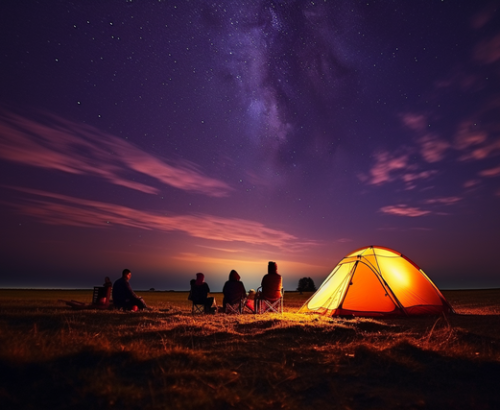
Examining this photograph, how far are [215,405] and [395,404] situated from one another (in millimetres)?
2023

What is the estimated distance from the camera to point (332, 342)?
6770 millimetres

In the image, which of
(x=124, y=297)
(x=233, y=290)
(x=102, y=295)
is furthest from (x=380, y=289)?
(x=102, y=295)

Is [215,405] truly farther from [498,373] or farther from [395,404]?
[498,373]

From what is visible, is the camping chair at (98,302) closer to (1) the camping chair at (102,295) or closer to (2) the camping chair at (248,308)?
(1) the camping chair at (102,295)

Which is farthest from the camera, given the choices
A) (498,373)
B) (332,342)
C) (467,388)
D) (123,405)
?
(332,342)

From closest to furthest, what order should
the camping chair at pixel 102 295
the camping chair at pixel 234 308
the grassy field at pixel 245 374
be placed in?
the grassy field at pixel 245 374, the camping chair at pixel 102 295, the camping chair at pixel 234 308

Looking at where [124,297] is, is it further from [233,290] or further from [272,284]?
[272,284]

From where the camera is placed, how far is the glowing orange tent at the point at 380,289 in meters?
13.2

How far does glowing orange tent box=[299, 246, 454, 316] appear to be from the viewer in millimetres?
13180

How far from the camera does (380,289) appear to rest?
1345cm

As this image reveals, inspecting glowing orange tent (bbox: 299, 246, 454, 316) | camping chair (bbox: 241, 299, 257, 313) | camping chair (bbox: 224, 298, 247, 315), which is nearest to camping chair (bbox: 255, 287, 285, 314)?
camping chair (bbox: 241, 299, 257, 313)

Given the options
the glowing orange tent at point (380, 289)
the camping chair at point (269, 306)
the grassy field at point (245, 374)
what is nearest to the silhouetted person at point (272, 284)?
the camping chair at point (269, 306)

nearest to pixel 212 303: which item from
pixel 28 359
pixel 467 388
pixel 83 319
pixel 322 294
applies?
pixel 322 294

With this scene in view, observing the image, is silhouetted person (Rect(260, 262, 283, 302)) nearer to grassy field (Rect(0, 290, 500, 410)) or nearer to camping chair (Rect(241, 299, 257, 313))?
camping chair (Rect(241, 299, 257, 313))
